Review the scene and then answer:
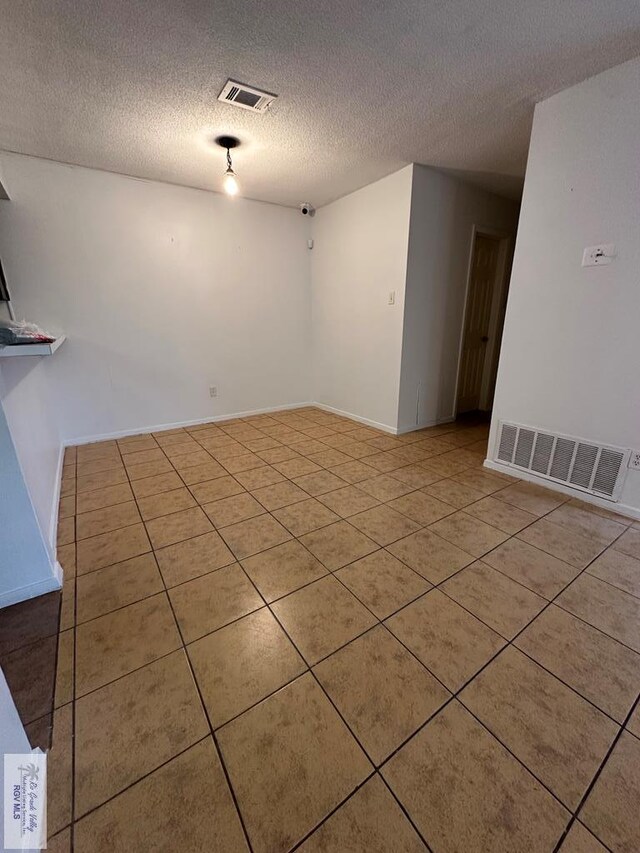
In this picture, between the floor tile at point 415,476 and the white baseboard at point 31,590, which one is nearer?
the white baseboard at point 31,590

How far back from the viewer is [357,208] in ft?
11.8

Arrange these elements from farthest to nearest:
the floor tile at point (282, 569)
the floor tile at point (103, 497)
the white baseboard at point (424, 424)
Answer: the white baseboard at point (424, 424), the floor tile at point (103, 497), the floor tile at point (282, 569)

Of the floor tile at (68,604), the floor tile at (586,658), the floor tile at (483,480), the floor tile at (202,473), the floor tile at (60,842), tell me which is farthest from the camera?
the floor tile at (202,473)

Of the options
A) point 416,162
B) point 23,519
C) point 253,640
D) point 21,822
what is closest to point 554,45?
point 416,162

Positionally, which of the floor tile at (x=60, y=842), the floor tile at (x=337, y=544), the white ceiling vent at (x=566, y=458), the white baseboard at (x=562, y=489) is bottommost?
the floor tile at (x=337, y=544)

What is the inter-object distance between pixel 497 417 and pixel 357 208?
2586 millimetres

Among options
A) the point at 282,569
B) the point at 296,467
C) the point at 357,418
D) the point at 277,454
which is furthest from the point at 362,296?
the point at 282,569

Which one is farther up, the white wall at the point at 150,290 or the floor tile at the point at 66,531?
the white wall at the point at 150,290

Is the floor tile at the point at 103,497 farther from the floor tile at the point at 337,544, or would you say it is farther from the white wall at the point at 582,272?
the white wall at the point at 582,272

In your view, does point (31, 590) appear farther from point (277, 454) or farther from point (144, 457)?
point (277, 454)

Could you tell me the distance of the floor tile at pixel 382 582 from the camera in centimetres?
150

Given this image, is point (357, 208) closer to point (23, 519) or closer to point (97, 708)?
point (23, 519)

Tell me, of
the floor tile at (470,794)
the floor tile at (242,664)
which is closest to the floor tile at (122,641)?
the floor tile at (242,664)

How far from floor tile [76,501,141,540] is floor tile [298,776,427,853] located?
1757 millimetres
